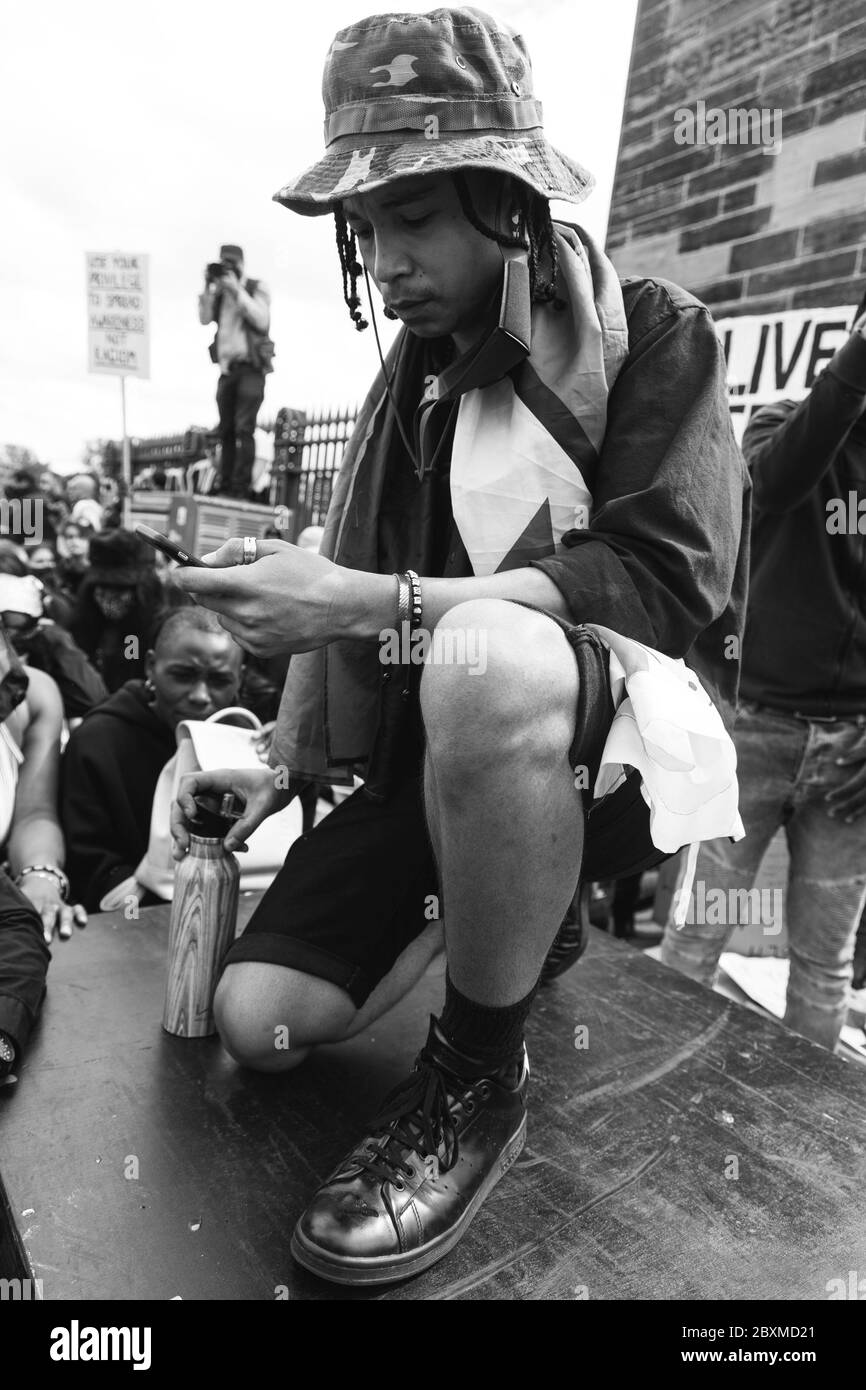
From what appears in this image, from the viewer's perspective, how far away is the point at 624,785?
1.25m

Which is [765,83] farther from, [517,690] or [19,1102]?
[19,1102]

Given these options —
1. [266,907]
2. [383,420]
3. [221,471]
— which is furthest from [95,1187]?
[221,471]

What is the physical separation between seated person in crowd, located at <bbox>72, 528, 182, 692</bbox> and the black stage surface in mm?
2599

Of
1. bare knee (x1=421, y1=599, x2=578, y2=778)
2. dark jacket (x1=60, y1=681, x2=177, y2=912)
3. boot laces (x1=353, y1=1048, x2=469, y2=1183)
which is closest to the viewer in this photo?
bare knee (x1=421, y1=599, x2=578, y2=778)

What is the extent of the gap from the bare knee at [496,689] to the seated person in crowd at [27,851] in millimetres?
982

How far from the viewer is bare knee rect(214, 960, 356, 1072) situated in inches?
58.5

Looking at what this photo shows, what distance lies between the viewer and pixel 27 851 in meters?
2.25

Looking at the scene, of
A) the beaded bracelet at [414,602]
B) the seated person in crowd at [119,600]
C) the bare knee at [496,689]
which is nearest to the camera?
the bare knee at [496,689]

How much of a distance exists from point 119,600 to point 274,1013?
10.5 feet

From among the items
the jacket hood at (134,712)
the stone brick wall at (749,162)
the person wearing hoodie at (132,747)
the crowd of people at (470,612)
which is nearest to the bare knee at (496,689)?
the crowd of people at (470,612)

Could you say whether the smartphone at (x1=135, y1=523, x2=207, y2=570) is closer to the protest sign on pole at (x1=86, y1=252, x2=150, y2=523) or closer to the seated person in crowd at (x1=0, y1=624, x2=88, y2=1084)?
the seated person in crowd at (x1=0, y1=624, x2=88, y2=1084)

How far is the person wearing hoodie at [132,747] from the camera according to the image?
2506 mm

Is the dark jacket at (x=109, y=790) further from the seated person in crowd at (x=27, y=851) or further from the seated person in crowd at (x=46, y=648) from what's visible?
the seated person in crowd at (x=46, y=648)

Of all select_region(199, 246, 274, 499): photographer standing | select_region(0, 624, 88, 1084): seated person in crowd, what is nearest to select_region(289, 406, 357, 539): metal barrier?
select_region(199, 246, 274, 499): photographer standing
